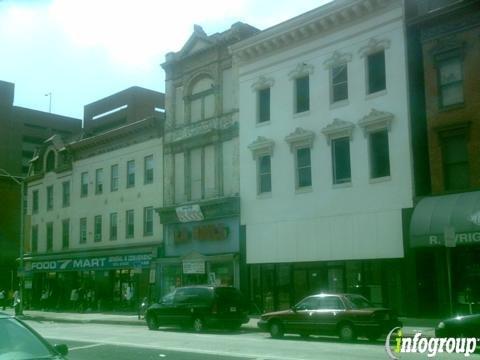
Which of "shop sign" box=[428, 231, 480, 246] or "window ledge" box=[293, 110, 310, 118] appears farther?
"window ledge" box=[293, 110, 310, 118]

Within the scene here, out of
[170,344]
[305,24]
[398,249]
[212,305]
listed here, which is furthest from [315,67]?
[170,344]

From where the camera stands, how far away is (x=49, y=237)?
159 ft

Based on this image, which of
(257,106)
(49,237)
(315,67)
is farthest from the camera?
(49,237)

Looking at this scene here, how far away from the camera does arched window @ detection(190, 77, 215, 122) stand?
36.0 m

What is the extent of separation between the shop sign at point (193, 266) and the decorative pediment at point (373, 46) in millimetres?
13737

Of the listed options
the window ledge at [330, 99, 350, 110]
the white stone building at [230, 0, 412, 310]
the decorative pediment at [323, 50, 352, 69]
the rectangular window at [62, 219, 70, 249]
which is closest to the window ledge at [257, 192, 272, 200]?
the white stone building at [230, 0, 412, 310]

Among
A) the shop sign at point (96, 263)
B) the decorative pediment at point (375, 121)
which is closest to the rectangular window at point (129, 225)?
the shop sign at point (96, 263)

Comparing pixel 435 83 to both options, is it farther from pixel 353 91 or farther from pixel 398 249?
pixel 398 249

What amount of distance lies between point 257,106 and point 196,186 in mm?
6077

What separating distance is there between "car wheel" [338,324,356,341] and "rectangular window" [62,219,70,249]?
29.9 m

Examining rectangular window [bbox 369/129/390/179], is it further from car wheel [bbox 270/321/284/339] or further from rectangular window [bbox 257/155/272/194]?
car wheel [bbox 270/321/284/339]

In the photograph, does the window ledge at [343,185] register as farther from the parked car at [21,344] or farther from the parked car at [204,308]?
the parked car at [21,344]

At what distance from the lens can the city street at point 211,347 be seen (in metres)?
16.2

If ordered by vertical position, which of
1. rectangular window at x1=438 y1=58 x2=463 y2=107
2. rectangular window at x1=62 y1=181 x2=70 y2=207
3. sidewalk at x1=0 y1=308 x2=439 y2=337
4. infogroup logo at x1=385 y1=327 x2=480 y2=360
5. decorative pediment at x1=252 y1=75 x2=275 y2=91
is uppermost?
decorative pediment at x1=252 y1=75 x2=275 y2=91
